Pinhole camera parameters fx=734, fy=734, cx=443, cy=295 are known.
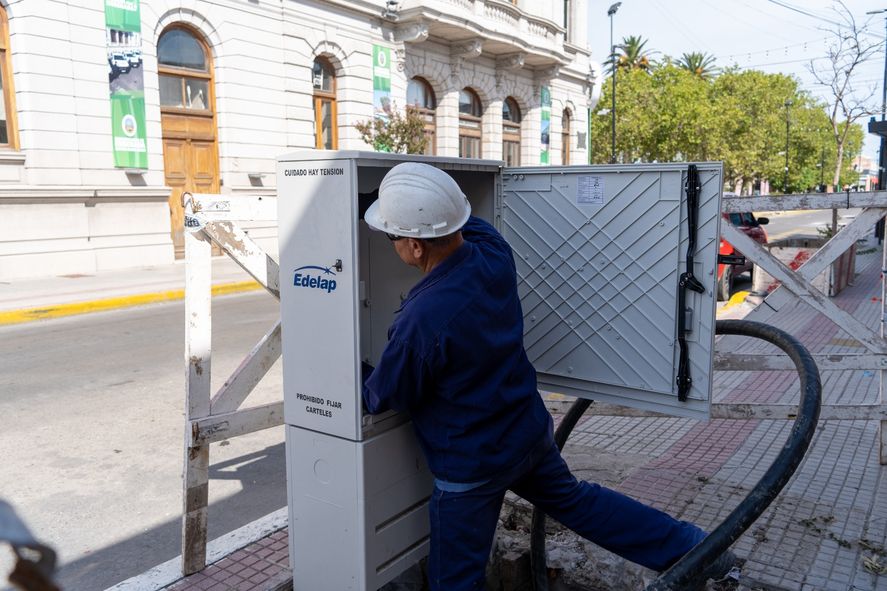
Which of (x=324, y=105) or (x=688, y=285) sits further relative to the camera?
(x=324, y=105)

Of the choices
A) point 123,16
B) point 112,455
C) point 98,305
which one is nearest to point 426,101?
point 123,16

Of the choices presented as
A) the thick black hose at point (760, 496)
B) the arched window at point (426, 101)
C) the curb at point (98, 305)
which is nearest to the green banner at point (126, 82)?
the curb at point (98, 305)

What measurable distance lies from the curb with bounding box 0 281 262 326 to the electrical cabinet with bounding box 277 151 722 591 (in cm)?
916

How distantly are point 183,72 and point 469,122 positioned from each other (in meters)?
12.6

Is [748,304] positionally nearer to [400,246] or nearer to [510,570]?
[510,570]

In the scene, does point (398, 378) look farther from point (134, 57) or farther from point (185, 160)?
point (185, 160)

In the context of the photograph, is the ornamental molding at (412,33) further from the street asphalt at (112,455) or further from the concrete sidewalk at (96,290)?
the street asphalt at (112,455)

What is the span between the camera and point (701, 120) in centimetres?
4000

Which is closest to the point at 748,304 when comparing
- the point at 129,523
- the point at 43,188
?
the point at 129,523

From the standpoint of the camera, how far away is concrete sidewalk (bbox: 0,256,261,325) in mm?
10930

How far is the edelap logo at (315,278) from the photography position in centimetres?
274

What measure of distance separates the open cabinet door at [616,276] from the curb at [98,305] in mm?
9355

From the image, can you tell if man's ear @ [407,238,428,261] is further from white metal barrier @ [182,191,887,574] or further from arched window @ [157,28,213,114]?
arched window @ [157,28,213,114]

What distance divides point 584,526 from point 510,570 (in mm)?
714
